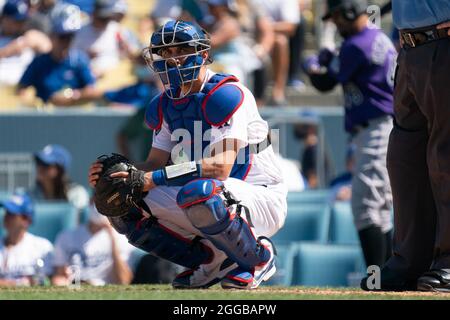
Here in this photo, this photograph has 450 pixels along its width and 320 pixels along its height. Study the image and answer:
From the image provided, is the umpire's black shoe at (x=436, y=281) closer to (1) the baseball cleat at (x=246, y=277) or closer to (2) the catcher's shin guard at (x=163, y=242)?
(1) the baseball cleat at (x=246, y=277)

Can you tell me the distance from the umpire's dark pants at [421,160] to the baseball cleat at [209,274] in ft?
3.06

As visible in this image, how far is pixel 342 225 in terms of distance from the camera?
10266 millimetres

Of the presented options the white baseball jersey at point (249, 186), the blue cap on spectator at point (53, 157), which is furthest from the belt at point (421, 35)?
the blue cap on spectator at point (53, 157)

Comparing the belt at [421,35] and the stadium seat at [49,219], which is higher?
the belt at [421,35]

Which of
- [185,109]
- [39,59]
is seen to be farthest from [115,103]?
[185,109]

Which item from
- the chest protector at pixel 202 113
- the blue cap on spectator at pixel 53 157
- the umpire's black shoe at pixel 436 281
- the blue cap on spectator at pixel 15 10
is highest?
the blue cap on spectator at pixel 15 10

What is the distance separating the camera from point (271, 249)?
22.2 ft

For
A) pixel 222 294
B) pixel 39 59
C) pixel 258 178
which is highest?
pixel 39 59

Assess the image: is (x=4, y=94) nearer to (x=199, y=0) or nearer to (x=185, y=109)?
(x=199, y=0)

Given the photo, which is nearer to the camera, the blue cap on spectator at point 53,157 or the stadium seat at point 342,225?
the stadium seat at point 342,225

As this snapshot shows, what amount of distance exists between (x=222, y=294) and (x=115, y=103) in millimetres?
7008

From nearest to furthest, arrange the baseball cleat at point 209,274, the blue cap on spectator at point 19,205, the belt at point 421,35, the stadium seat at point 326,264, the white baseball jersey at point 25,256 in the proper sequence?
the belt at point 421,35 < the baseball cleat at point 209,274 < the stadium seat at point 326,264 < the white baseball jersey at point 25,256 < the blue cap on spectator at point 19,205

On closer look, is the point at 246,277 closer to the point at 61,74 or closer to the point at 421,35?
the point at 421,35

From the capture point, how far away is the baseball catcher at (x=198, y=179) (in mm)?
6418
